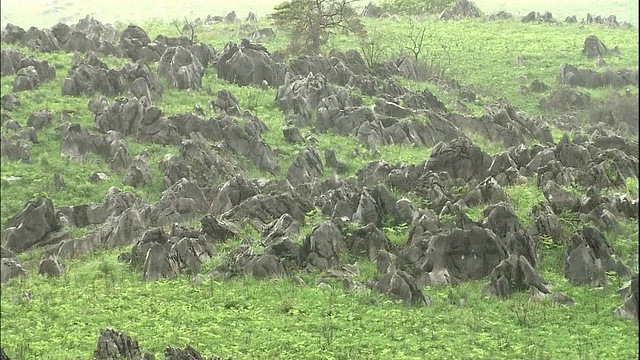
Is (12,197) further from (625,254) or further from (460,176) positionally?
(625,254)

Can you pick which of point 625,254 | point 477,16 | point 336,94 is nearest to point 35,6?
point 477,16

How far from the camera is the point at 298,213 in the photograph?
3197cm

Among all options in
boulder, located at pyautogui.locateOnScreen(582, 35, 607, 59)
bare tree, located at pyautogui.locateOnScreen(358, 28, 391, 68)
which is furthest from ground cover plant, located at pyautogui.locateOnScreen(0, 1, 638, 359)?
boulder, located at pyautogui.locateOnScreen(582, 35, 607, 59)

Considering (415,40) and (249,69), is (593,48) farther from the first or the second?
(249,69)

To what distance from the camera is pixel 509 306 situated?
80.0 ft

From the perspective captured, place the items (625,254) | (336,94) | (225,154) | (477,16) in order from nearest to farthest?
(625,254)
(225,154)
(336,94)
(477,16)

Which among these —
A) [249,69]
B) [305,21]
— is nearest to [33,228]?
[249,69]

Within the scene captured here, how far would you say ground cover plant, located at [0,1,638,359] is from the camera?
2270cm

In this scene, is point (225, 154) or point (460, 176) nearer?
point (460, 176)

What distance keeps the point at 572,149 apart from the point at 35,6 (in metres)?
98.8

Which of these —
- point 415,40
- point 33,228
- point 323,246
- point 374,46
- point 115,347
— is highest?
point 115,347

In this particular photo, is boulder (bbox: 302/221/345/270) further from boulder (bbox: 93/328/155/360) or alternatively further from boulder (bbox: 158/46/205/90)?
boulder (bbox: 158/46/205/90)

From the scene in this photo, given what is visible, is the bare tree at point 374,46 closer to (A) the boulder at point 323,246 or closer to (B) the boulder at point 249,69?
(B) the boulder at point 249,69

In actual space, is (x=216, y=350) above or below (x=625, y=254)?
above
